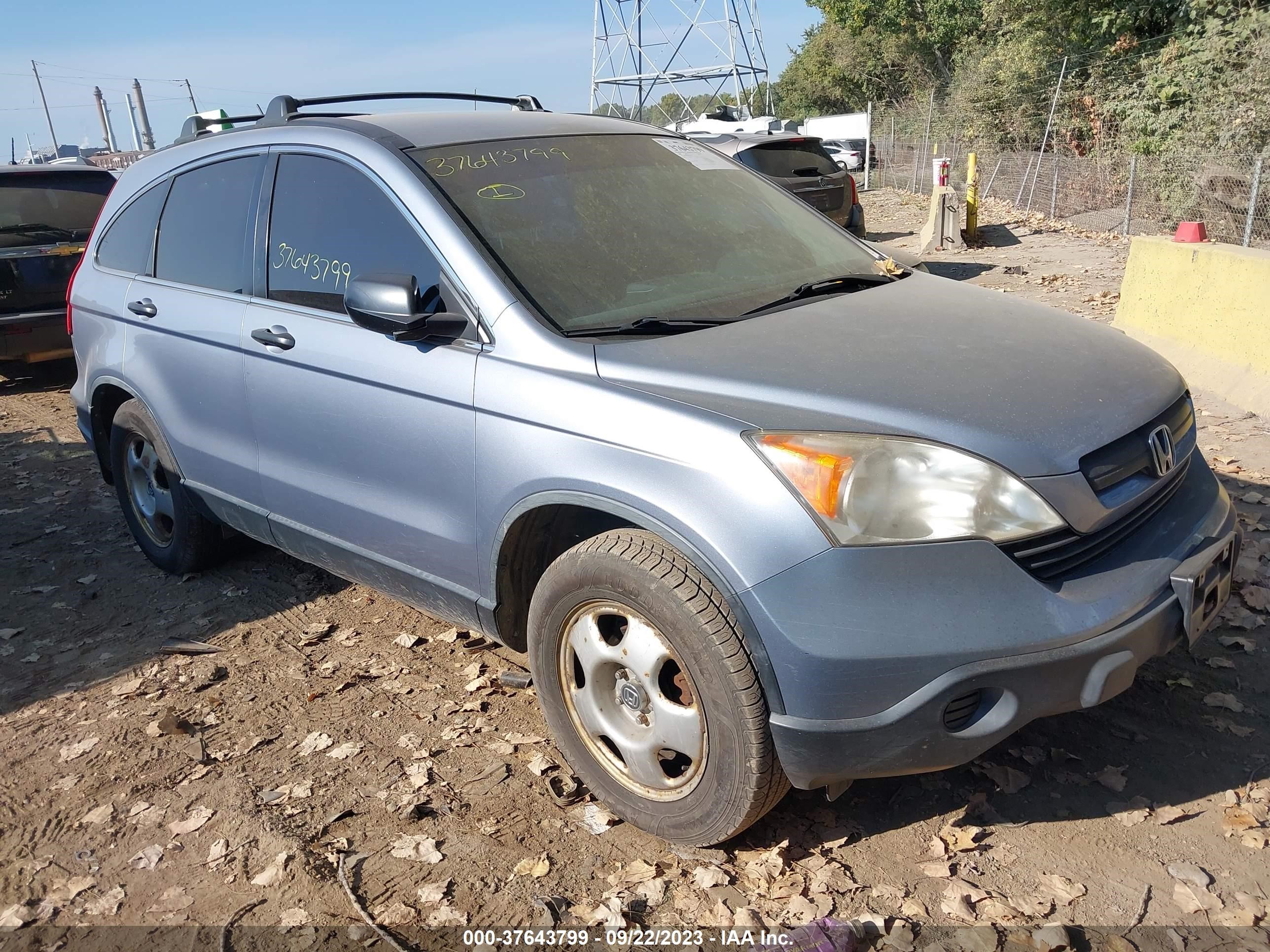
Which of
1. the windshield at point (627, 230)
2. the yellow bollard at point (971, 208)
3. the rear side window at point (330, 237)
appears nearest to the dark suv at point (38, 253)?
the rear side window at point (330, 237)


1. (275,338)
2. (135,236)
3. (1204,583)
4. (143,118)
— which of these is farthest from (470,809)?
(143,118)

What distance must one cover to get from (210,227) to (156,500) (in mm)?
1452

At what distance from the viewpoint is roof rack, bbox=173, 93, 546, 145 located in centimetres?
414

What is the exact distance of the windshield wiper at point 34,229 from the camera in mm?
8812

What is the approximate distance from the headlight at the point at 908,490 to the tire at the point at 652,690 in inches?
14.7

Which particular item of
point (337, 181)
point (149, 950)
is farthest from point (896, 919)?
point (337, 181)

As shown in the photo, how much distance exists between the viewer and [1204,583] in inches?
105

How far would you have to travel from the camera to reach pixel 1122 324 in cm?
729

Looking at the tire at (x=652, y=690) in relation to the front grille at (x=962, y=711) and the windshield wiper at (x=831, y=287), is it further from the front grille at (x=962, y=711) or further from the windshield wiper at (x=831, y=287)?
the windshield wiper at (x=831, y=287)

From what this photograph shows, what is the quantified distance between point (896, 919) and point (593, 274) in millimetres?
2044

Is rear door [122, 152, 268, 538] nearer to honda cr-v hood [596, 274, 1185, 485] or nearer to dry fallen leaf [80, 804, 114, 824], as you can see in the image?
dry fallen leaf [80, 804, 114, 824]

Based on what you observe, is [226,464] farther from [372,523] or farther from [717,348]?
[717,348]

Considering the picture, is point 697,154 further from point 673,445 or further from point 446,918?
point 446,918

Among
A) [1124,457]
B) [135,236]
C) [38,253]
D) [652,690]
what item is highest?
[135,236]
